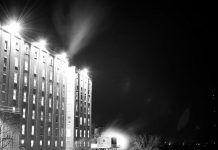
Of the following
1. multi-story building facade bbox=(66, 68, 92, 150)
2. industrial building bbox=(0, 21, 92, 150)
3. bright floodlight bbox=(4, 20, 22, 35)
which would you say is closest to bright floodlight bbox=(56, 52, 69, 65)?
industrial building bbox=(0, 21, 92, 150)

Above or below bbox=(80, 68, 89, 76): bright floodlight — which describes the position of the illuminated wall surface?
below

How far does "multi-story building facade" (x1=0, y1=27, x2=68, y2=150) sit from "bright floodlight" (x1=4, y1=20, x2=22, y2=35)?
2.22 feet

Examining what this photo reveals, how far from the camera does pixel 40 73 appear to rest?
73.1m

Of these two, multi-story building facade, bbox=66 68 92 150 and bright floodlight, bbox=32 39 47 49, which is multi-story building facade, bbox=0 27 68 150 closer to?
bright floodlight, bbox=32 39 47 49

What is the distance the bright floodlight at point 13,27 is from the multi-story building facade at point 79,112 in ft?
82.0

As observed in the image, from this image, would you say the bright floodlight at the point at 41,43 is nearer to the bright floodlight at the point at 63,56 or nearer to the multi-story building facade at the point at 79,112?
the bright floodlight at the point at 63,56

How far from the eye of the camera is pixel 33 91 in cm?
7044

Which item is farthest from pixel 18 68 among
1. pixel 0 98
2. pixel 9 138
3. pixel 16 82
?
pixel 9 138

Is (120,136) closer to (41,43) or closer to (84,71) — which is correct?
(84,71)

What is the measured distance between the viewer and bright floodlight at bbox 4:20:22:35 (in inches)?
2438

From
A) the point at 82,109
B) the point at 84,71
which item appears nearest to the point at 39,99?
the point at 82,109

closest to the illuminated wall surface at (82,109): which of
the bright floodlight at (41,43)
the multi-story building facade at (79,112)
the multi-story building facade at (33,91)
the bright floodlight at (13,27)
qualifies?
the multi-story building facade at (79,112)

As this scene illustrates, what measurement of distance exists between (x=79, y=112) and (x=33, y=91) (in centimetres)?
2306

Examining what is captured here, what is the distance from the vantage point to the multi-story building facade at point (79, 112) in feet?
282
